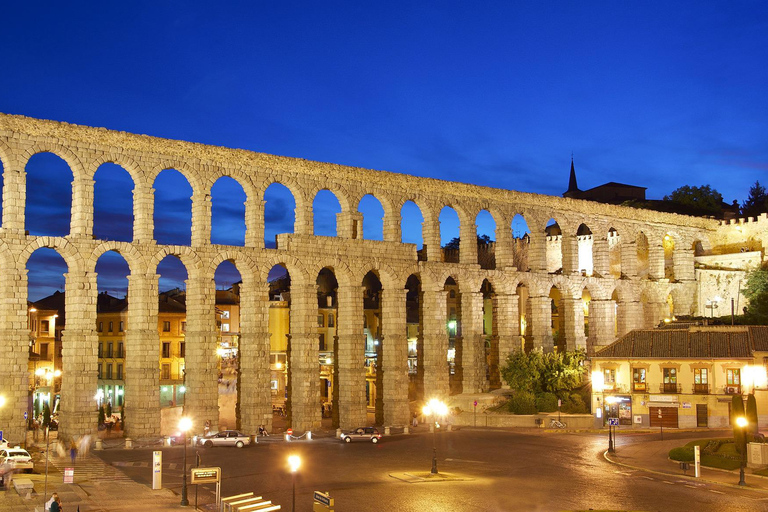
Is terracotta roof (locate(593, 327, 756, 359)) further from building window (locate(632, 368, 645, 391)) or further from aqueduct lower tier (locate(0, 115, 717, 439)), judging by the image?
aqueduct lower tier (locate(0, 115, 717, 439))

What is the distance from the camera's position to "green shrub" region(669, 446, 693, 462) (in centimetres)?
4105

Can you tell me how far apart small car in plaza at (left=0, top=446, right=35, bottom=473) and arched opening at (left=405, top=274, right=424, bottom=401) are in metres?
31.2

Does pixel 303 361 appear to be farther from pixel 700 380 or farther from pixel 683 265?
pixel 683 265

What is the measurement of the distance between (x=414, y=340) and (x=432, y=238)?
28.3 metres

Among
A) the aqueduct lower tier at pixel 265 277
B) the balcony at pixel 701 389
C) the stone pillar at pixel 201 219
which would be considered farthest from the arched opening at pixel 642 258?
the stone pillar at pixel 201 219

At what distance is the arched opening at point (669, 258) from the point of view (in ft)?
299

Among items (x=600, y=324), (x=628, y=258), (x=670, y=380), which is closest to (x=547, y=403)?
(x=670, y=380)

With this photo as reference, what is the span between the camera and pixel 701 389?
56062mm

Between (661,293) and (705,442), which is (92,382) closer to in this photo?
(705,442)

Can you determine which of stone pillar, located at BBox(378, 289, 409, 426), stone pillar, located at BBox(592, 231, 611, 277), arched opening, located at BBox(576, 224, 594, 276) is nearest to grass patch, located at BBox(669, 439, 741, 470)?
stone pillar, located at BBox(378, 289, 409, 426)

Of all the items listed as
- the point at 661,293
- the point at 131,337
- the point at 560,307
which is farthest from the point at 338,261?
the point at 661,293

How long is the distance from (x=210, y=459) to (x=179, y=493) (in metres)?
9.63

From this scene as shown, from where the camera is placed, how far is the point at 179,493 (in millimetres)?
35031

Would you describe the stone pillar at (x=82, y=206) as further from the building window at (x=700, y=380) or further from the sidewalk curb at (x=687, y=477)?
the building window at (x=700, y=380)
